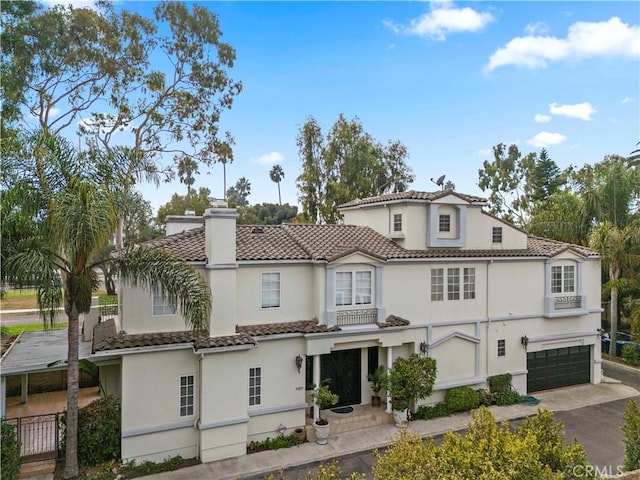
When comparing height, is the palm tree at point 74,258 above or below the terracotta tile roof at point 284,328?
above

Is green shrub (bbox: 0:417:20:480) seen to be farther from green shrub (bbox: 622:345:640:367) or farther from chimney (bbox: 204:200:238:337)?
green shrub (bbox: 622:345:640:367)

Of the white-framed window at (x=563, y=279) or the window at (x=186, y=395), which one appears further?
the white-framed window at (x=563, y=279)

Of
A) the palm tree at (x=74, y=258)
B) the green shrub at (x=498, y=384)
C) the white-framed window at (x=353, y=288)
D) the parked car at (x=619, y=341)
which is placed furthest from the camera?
the parked car at (x=619, y=341)

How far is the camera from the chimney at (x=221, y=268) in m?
12.6

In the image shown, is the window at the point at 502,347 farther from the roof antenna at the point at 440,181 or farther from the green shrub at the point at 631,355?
the green shrub at the point at 631,355

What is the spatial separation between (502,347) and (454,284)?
3.76m

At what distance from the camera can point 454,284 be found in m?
16.6

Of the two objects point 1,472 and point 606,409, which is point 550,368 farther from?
point 1,472

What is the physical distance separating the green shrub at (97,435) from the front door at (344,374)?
7.14m

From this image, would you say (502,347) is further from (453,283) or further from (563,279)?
(563,279)

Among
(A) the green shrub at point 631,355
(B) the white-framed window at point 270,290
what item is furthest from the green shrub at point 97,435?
(A) the green shrub at point 631,355

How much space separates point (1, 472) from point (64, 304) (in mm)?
4373

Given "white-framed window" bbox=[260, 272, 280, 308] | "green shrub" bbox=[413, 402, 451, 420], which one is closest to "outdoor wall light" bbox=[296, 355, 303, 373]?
"white-framed window" bbox=[260, 272, 280, 308]

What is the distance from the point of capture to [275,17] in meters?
16.7
